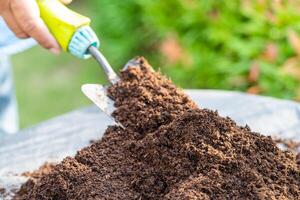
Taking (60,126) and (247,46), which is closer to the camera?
(60,126)

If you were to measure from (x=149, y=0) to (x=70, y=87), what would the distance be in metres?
1.13

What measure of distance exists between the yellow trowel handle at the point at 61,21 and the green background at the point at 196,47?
1022 millimetres

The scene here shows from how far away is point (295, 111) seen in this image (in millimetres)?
2264

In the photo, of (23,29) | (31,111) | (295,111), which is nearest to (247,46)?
(295,111)

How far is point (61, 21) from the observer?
1964mm

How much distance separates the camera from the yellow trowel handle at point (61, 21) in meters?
1.96

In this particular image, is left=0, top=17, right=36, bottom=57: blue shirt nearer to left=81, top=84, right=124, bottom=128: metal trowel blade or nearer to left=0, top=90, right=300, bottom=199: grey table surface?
left=0, top=90, right=300, bottom=199: grey table surface

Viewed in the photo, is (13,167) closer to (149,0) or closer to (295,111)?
(295,111)

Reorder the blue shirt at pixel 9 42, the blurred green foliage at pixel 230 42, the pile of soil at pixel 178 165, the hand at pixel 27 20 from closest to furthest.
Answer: the pile of soil at pixel 178 165
the hand at pixel 27 20
the blue shirt at pixel 9 42
the blurred green foliage at pixel 230 42

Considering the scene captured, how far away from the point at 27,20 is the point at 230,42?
125 centimetres

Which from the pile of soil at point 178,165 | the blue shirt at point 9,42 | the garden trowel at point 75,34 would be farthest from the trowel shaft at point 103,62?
the blue shirt at point 9,42

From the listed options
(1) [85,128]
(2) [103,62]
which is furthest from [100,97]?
(1) [85,128]

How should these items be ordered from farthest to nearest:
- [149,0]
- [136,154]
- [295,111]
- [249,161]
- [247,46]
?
[149,0]
[247,46]
[295,111]
[136,154]
[249,161]

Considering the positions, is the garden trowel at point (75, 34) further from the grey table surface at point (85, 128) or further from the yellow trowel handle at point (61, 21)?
the grey table surface at point (85, 128)
